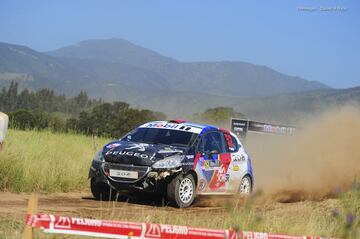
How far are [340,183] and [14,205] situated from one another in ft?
31.2

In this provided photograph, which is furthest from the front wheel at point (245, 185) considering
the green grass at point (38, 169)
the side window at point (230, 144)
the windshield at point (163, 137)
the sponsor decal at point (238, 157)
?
the green grass at point (38, 169)

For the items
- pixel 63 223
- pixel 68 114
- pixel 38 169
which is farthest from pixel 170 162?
pixel 68 114

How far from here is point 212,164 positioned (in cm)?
1361

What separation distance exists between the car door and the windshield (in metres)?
0.29

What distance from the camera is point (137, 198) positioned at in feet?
46.0

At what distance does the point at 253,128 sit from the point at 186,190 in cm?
1465

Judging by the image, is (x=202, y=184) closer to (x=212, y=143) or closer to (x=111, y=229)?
(x=212, y=143)

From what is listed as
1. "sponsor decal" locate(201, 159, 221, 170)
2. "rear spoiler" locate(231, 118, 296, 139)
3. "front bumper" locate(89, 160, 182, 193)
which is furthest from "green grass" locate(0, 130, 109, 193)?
"rear spoiler" locate(231, 118, 296, 139)

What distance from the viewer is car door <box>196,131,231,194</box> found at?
13.3m

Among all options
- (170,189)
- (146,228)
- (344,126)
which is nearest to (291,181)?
(344,126)

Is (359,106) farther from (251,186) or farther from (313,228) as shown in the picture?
(313,228)

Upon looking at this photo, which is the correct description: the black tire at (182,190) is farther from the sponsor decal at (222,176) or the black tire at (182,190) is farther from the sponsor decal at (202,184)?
the sponsor decal at (222,176)

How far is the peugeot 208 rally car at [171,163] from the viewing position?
12.5 meters

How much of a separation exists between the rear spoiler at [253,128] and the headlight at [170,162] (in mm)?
14496
